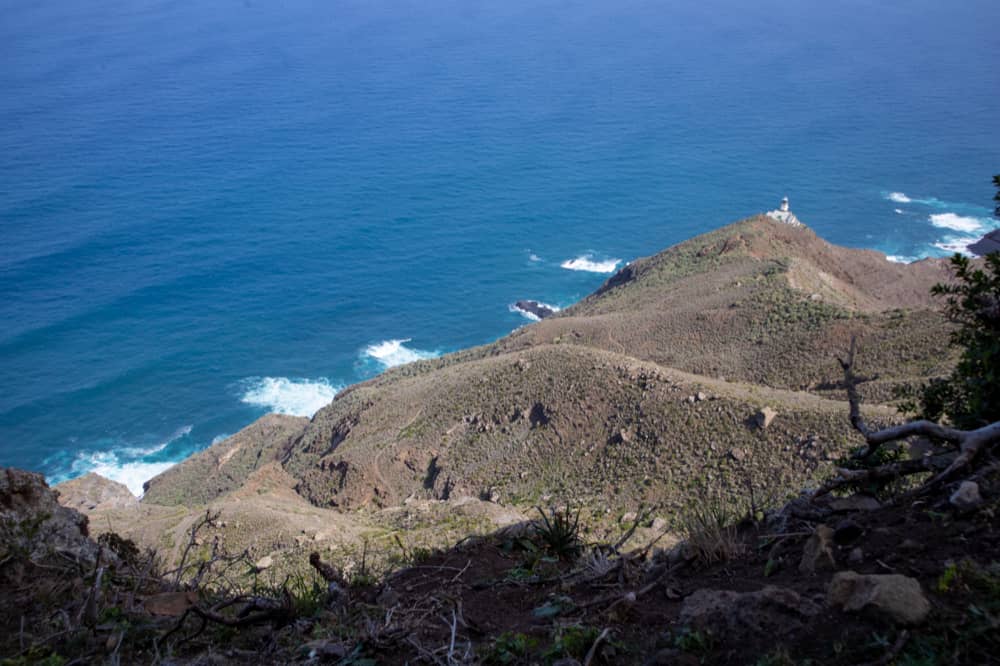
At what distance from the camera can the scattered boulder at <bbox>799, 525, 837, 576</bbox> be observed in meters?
5.60

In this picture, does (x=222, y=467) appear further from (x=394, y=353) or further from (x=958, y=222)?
(x=958, y=222)

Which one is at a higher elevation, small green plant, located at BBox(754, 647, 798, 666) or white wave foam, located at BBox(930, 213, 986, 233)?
white wave foam, located at BBox(930, 213, 986, 233)

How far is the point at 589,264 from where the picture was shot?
243 feet

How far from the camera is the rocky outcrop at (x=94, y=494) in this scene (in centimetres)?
3638

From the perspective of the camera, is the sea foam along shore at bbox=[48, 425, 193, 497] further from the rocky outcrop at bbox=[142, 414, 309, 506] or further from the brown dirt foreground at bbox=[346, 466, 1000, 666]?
the brown dirt foreground at bbox=[346, 466, 1000, 666]

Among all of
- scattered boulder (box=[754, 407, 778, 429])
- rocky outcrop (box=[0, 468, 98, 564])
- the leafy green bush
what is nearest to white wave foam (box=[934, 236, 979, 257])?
scattered boulder (box=[754, 407, 778, 429])

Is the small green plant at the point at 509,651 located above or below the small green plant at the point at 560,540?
below

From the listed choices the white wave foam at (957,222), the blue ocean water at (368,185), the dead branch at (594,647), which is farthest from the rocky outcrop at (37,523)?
the white wave foam at (957,222)

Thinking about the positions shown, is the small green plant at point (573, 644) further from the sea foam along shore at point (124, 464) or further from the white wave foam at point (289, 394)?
the white wave foam at point (289, 394)

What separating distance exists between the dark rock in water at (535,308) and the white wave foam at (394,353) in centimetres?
990

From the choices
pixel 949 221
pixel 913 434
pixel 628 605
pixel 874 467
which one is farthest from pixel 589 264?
pixel 628 605

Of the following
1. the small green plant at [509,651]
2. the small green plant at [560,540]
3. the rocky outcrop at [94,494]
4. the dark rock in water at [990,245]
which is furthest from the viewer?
the rocky outcrop at [94,494]

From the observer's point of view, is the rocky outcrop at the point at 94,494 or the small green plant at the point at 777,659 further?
the rocky outcrop at the point at 94,494

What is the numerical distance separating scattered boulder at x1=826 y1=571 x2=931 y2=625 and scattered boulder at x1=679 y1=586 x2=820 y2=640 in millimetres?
197
